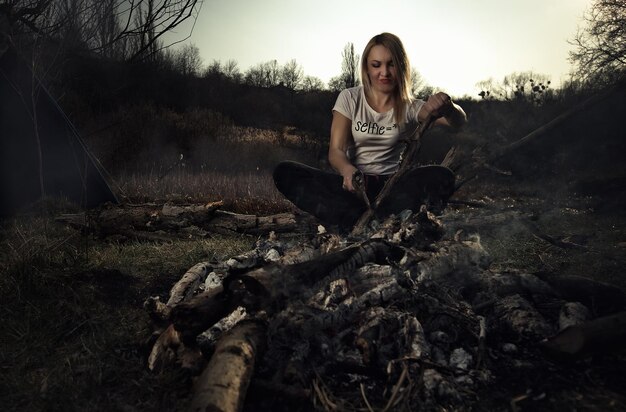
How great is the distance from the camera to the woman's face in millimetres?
3342

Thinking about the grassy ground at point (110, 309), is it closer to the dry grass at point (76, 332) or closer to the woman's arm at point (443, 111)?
the dry grass at point (76, 332)

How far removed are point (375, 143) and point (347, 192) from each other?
540mm

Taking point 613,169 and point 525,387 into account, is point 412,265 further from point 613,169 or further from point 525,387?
point 613,169

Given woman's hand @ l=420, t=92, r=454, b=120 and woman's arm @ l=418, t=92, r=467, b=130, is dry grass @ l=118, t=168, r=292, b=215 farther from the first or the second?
woman's hand @ l=420, t=92, r=454, b=120

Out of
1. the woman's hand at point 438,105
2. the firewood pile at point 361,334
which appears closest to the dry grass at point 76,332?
the firewood pile at point 361,334

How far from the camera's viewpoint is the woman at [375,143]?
11.1 ft

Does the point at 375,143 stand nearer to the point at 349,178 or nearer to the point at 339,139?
the point at 339,139

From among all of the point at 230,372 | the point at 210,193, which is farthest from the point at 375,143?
the point at 210,193

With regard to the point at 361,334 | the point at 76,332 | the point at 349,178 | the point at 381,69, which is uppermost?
the point at 381,69

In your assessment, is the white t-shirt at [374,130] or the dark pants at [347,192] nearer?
the dark pants at [347,192]

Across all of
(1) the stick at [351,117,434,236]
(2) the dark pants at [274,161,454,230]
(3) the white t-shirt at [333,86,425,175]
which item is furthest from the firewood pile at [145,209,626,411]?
(3) the white t-shirt at [333,86,425,175]

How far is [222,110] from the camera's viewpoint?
16406 millimetres

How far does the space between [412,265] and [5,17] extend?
4618 mm

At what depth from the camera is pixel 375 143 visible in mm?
3775
